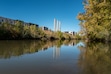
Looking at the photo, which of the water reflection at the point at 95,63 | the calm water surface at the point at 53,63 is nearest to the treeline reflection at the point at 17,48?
the calm water surface at the point at 53,63

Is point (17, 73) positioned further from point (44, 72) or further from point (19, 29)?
point (19, 29)

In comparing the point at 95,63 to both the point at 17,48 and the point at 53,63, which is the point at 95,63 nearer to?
the point at 53,63

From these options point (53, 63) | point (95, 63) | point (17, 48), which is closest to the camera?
point (53, 63)

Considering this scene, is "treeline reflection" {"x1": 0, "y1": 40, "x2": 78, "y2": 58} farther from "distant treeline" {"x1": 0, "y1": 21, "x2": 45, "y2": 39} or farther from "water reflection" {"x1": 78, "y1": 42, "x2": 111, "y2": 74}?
"distant treeline" {"x1": 0, "y1": 21, "x2": 45, "y2": 39}

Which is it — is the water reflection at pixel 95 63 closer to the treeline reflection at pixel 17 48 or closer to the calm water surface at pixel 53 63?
the calm water surface at pixel 53 63

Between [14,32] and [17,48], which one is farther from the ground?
[14,32]

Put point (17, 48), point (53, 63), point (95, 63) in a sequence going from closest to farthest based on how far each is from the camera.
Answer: point (53, 63) < point (95, 63) < point (17, 48)

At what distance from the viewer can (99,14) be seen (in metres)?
21.5

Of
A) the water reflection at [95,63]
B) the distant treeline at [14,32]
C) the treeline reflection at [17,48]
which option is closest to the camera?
the water reflection at [95,63]

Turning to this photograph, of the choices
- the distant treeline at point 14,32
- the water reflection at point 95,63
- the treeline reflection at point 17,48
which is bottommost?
the water reflection at point 95,63

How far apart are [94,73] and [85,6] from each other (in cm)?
2354

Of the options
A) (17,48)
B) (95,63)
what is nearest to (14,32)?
(17,48)

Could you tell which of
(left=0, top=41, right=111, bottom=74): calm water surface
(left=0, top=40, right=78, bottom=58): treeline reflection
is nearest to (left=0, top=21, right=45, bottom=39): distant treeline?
(left=0, top=40, right=78, bottom=58): treeline reflection

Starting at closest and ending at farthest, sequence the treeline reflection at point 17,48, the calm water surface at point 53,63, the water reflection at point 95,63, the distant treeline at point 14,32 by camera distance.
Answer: the calm water surface at point 53,63 < the water reflection at point 95,63 < the treeline reflection at point 17,48 < the distant treeline at point 14,32
